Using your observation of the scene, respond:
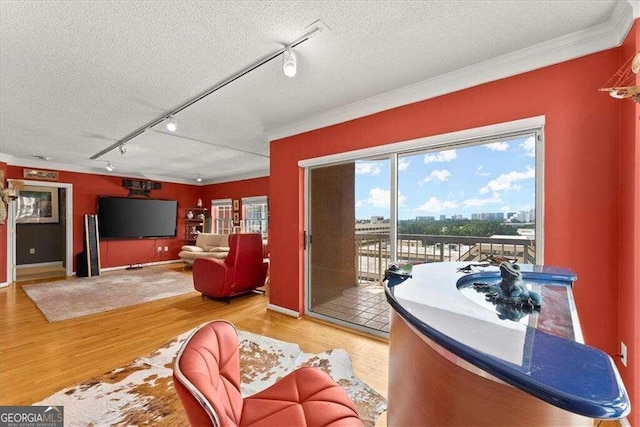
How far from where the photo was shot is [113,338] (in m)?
2.92

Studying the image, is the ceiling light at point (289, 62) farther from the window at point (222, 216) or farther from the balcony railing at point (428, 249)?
the window at point (222, 216)

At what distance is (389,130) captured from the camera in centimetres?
279

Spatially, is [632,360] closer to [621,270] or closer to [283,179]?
[621,270]

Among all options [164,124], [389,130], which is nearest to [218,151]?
[164,124]

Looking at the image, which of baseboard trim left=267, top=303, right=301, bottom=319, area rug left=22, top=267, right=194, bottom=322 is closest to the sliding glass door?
baseboard trim left=267, top=303, right=301, bottom=319

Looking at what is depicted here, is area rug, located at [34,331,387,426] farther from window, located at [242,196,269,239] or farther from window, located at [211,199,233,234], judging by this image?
window, located at [211,199,233,234]

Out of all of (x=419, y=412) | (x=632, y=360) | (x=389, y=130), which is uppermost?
(x=389, y=130)

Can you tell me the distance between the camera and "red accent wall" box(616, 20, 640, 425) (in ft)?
4.97

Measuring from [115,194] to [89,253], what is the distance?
65.0 inches

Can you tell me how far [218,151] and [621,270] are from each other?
5266 millimetres

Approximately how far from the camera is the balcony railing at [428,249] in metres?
3.10

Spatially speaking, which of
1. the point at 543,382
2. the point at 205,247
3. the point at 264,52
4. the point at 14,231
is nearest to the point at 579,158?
the point at 543,382

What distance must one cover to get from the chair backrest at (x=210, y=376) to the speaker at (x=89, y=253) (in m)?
6.69
